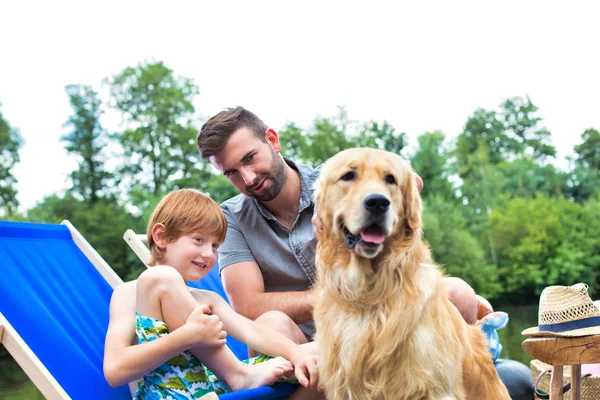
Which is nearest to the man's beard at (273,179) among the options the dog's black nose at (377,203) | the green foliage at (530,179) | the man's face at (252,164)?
the man's face at (252,164)

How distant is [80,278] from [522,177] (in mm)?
33163

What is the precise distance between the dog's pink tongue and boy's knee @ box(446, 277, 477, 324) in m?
0.82

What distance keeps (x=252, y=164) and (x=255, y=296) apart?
68 cm

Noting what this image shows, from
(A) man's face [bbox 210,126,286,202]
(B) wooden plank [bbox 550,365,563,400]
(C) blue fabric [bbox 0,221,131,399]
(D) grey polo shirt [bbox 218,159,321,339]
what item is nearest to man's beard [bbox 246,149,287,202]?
(A) man's face [bbox 210,126,286,202]

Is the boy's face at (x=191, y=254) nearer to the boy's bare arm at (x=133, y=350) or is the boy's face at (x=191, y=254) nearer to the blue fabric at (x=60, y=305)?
the boy's bare arm at (x=133, y=350)

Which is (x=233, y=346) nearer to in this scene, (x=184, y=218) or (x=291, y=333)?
(x=291, y=333)

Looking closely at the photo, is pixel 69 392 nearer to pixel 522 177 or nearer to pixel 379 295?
pixel 379 295

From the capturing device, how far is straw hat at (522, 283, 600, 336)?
3.16 m

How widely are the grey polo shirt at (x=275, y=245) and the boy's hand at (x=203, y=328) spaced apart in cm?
106

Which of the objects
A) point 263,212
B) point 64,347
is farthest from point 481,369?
point 64,347

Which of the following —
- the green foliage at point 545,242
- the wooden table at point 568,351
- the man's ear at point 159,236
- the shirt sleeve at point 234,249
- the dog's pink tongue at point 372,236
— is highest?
the dog's pink tongue at point 372,236

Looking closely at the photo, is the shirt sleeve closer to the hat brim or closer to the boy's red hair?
the boy's red hair

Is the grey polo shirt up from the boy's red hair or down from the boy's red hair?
down

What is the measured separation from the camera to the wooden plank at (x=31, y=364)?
2.30 m
